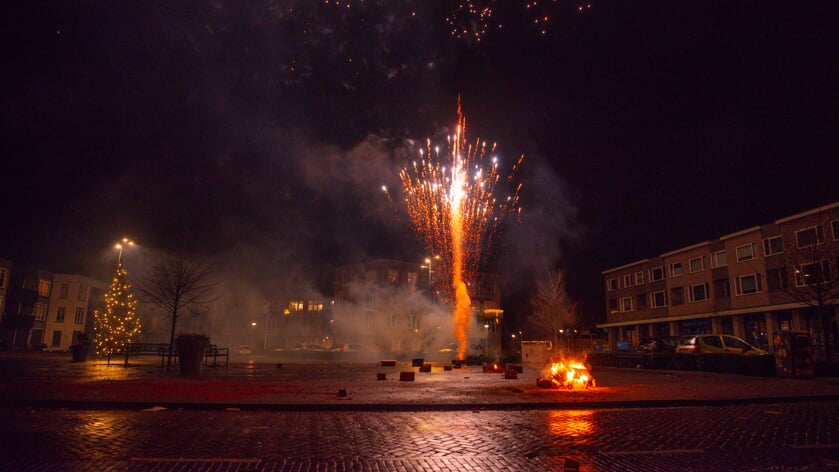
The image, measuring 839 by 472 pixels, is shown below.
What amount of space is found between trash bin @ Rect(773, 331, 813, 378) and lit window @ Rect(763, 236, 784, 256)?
967 inches

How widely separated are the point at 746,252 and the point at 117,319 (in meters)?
48.4

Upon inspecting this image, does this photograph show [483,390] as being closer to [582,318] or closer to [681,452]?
[681,452]

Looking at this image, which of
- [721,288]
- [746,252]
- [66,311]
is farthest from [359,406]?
[66,311]

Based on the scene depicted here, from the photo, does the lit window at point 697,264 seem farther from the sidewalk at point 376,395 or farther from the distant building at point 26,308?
the distant building at point 26,308

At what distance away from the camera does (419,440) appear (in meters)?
7.48

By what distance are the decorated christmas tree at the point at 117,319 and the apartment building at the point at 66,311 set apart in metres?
34.1

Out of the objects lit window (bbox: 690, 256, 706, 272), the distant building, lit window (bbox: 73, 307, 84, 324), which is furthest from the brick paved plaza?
lit window (bbox: 73, 307, 84, 324)

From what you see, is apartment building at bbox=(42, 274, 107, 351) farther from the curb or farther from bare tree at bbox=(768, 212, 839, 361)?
bare tree at bbox=(768, 212, 839, 361)

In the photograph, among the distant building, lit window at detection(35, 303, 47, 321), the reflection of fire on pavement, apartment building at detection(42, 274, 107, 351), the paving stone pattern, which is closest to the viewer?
the paving stone pattern

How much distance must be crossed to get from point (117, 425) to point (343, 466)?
507 centimetres

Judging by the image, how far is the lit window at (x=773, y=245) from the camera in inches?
1522

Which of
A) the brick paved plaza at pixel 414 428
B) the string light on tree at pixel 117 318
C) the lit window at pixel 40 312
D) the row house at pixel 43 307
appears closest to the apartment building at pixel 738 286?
the brick paved plaza at pixel 414 428

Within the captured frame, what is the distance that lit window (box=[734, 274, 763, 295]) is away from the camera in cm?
4106

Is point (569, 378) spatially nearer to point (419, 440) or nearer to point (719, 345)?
point (419, 440)
